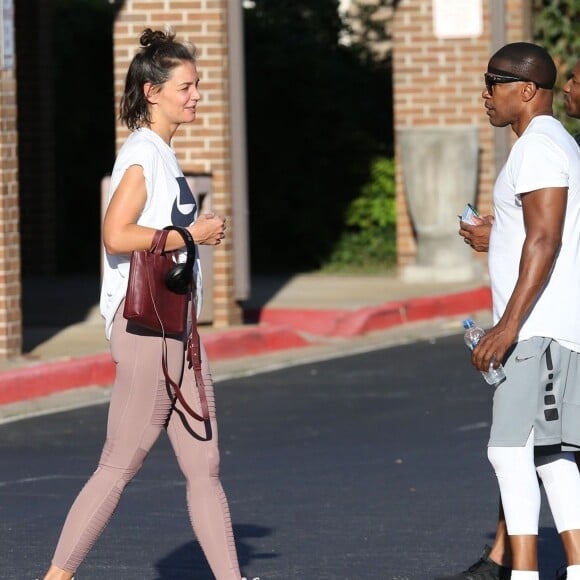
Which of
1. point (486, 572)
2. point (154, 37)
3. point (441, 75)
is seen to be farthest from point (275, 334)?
point (154, 37)

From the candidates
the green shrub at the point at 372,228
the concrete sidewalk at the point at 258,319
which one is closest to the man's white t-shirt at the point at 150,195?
the concrete sidewalk at the point at 258,319

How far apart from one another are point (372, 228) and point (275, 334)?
8.00 m

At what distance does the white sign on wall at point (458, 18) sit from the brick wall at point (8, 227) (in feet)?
23.6

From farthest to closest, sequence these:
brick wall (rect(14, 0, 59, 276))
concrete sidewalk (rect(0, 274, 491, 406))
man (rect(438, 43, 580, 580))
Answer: brick wall (rect(14, 0, 59, 276)) < concrete sidewalk (rect(0, 274, 491, 406)) < man (rect(438, 43, 580, 580))

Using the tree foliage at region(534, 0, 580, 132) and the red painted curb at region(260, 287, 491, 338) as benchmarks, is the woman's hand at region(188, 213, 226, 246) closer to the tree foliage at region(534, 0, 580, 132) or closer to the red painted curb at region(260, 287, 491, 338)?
the red painted curb at region(260, 287, 491, 338)

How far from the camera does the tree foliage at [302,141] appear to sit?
2256cm

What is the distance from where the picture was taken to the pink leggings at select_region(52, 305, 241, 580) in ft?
20.0

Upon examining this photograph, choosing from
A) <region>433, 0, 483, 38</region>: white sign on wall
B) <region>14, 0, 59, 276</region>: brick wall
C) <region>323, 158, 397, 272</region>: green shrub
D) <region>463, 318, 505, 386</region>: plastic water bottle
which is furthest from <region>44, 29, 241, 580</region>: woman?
<region>323, 158, 397, 272</region>: green shrub

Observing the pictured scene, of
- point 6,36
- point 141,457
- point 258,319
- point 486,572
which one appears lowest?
point 258,319

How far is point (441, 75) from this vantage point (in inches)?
760

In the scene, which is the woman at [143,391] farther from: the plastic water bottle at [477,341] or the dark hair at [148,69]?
the plastic water bottle at [477,341]

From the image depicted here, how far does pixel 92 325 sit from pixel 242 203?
5.06ft

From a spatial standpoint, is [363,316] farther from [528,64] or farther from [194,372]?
[528,64]

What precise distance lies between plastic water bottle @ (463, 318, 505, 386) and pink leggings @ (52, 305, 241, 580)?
2.85 ft
